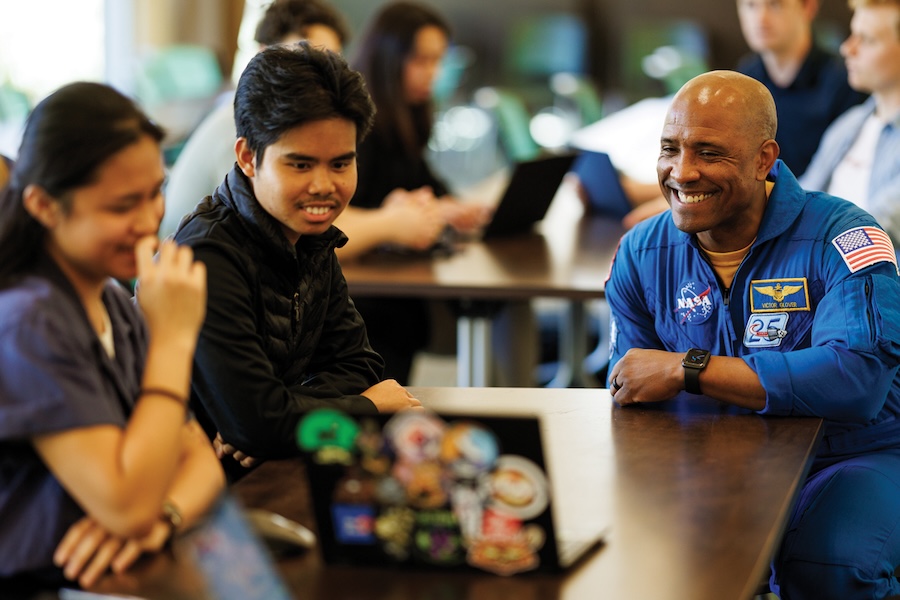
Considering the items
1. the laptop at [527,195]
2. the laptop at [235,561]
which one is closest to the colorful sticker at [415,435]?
the laptop at [235,561]

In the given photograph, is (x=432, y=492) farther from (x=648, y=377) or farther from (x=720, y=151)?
(x=720, y=151)

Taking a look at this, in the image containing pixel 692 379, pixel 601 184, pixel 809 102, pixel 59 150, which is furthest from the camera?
pixel 809 102

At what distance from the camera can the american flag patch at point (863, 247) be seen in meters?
2.00

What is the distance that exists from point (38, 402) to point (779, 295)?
50.6 inches

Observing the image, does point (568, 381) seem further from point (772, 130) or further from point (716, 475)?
point (716, 475)

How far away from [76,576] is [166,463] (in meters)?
0.15

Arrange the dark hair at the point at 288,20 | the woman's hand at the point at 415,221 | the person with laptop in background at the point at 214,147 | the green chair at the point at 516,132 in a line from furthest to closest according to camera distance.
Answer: the green chair at the point at 516,132
the dark hair at the point at 288,20
the woman's hand at the point at 415,221
the person with laptop in background at the point at 214,147

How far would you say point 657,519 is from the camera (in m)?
1.49

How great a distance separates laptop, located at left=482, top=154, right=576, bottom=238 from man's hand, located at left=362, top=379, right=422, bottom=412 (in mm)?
1658

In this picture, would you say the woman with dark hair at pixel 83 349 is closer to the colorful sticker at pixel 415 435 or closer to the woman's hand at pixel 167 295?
the woman's hand at pixel 167 295

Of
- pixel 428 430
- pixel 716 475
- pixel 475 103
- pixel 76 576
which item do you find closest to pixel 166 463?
pixel 76 576

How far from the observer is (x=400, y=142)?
3723 mm

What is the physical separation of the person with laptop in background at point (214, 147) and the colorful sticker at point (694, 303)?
48.7 inches

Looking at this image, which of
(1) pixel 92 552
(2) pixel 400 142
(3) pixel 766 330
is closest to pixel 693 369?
(3) pixel 766 330
